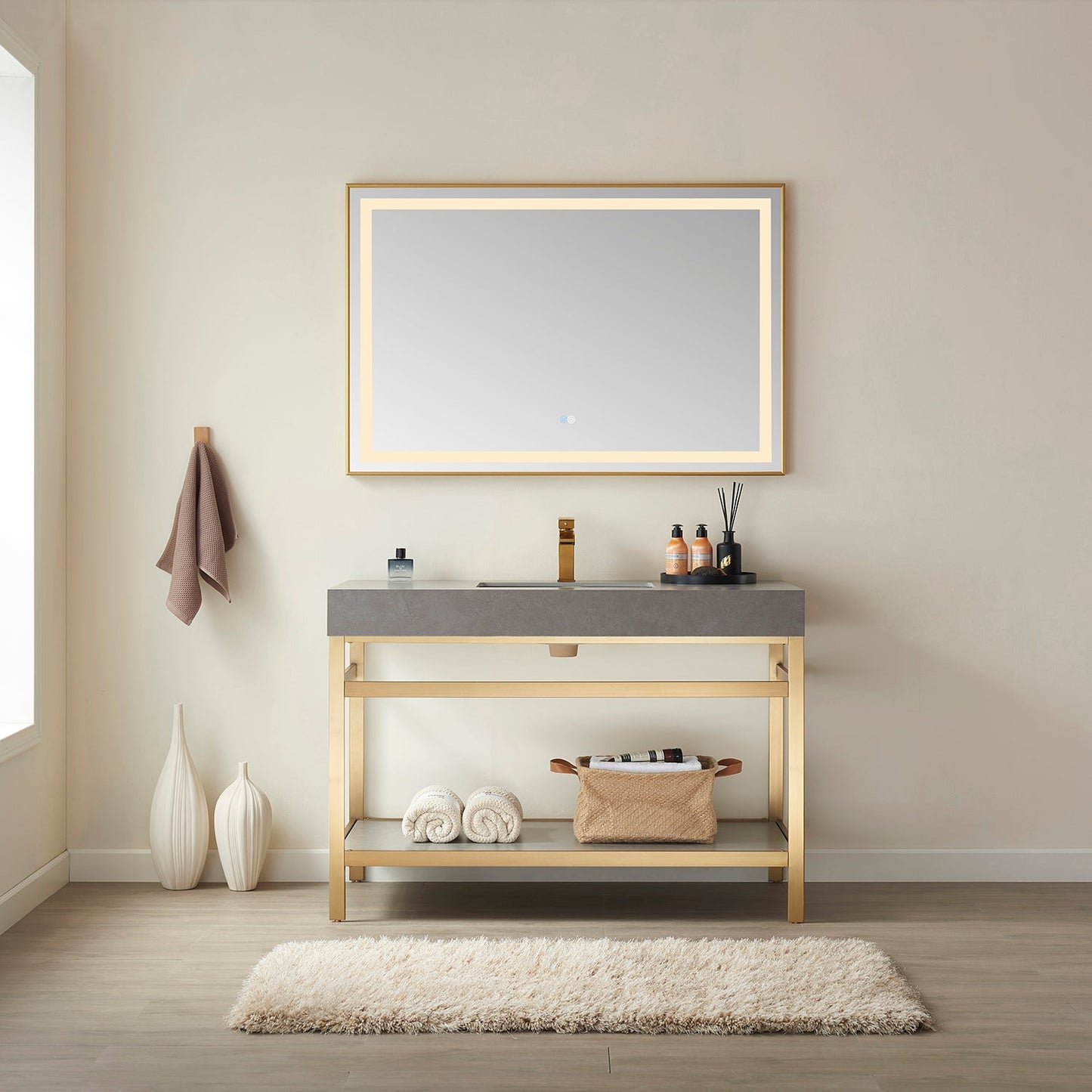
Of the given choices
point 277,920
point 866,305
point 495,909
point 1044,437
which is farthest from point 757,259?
point 277,920

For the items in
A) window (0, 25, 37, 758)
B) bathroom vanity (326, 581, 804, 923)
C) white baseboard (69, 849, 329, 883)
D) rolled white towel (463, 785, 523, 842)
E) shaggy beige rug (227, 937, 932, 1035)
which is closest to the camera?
shaggy beige rug (227, 937, 932, 1035)

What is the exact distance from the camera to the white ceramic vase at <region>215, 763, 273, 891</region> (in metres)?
2.99

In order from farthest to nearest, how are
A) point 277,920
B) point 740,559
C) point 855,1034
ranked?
point 740,559 < point 277,920 < point 855,1034

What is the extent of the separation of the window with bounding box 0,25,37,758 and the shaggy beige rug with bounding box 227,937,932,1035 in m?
1.18

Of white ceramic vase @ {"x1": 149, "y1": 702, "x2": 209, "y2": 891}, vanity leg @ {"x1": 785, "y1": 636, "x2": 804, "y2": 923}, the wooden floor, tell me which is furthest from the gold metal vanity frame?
white ceramic vase @ {"x1": 149, "y1": 702, "x2": 209, "y2": 891}

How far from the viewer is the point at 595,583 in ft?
10.2

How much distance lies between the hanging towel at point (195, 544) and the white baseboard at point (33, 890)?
0.83m

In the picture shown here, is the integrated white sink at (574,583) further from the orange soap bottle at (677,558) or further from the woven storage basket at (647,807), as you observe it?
the woven storage basket at (647,807)

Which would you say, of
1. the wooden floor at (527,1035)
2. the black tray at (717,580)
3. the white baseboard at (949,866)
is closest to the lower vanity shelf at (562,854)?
the wooden floor at (527,1035)

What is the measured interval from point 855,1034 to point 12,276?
9.74ft

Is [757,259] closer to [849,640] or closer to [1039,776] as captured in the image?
[849,640]

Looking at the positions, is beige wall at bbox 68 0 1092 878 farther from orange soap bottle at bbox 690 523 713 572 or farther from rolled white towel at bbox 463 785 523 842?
rolled white towel at bbox 463 785 523 842

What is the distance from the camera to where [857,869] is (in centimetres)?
314

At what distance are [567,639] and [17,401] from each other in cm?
175
